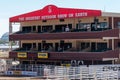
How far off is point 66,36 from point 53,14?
5752 mm

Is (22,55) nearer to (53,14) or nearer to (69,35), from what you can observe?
(53,14)

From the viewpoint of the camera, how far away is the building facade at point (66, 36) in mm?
60094

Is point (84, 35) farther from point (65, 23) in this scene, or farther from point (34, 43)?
point (34, 43)

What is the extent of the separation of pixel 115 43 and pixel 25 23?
2113 cm

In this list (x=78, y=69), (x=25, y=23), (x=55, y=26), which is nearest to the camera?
(x=78, y=69)

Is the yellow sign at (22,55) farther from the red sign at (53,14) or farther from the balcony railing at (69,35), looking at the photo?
the red sign at (53,14)

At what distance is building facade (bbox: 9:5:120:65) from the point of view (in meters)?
60.1

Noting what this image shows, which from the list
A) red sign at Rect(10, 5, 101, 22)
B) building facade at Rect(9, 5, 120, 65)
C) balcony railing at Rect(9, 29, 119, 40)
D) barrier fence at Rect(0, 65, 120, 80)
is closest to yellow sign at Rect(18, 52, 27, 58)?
building facade at Rect(9, 5, 120, 65)

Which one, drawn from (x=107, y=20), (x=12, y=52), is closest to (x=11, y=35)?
(x=12, y=52)

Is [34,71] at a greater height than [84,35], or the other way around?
[84,35]

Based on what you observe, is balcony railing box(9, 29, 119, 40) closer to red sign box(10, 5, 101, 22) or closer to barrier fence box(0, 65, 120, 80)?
red sign box(10, 5, 101, 22)

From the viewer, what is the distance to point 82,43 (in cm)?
6556

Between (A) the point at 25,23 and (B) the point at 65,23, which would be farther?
(A) the point at 25,23

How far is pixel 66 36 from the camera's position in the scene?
64688mm
